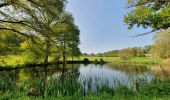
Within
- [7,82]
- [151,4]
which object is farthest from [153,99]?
[7,82]

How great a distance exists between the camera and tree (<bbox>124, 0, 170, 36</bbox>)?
13.6 metres

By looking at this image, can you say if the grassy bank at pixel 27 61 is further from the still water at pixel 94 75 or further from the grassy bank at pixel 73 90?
the grassy bank at pixel 73 90

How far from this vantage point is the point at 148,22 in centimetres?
1436

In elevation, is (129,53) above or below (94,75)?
above

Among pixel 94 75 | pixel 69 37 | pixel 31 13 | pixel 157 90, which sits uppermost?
pixel 69 37

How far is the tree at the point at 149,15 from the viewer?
13570mm

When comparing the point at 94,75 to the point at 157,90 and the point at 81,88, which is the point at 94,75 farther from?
the point at 157,90

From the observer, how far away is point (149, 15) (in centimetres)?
1391

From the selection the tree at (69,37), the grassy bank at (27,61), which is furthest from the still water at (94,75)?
the tree at (69,37)

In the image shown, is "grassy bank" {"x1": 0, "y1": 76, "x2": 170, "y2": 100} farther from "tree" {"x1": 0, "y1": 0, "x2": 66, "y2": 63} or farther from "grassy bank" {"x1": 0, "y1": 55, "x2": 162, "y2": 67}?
"grassy bank" {"x1": 0, "y1": 55, "x2": 162, "y2": 67}

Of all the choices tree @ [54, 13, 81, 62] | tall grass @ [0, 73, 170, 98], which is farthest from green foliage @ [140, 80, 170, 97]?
tree @ [54, 13, 81, 62]

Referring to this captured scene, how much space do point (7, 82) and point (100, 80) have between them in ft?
15.5

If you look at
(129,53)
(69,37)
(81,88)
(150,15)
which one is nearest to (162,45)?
(69,37)

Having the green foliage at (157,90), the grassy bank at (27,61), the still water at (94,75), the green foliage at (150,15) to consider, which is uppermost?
the green foliage at (150,15)
